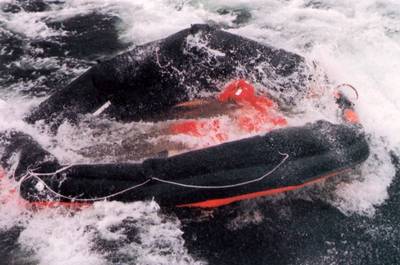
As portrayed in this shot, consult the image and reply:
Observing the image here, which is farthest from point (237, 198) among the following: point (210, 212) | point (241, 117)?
point (241, 117)

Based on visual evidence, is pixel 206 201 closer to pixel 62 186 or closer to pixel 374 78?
pixel 62 186

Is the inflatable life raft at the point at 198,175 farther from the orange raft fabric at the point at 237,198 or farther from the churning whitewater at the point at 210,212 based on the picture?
the churning whitewater at the point at 210,212

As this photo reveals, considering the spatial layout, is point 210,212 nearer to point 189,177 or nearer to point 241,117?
point 189,177

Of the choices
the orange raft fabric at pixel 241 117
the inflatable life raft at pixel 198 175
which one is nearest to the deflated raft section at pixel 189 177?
the inflatable life raft at pixel 198 175

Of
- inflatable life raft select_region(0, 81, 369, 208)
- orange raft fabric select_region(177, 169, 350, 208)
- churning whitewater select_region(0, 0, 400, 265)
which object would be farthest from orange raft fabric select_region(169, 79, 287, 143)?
orange raft fabric select_region(177, 169, 350, 208)

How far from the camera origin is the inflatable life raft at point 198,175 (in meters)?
3.11

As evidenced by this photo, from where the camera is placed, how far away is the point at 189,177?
10.3 feet

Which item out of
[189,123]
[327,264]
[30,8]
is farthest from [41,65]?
[327,264]

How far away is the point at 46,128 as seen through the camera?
3680 mm

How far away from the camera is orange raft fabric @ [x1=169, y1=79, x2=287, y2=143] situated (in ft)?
11.6

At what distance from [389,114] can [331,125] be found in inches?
54.1

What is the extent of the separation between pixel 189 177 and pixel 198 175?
0.07m

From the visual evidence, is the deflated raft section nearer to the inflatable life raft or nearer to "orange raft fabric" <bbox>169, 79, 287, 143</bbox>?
the inflatable life raft

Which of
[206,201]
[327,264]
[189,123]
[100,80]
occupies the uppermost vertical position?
[100,80]
